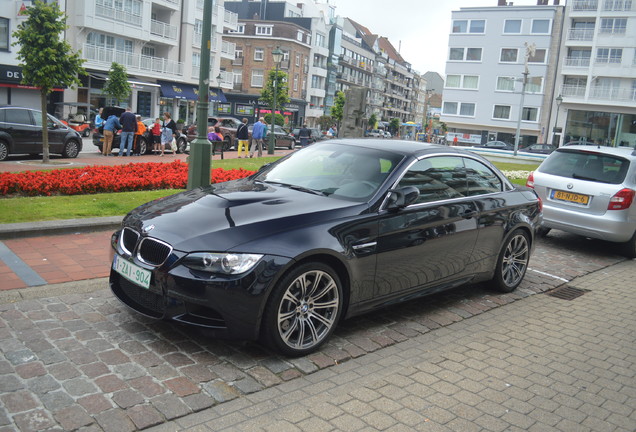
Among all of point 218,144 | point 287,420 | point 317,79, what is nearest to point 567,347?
point 287,420

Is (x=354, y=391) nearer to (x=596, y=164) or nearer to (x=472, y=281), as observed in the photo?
(x=472, y=281)

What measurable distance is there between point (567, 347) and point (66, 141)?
1812cm

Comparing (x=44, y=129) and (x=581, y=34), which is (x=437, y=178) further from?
(x=581, y=34)

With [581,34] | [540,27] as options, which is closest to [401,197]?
[581,34]

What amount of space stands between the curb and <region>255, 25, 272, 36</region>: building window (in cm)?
7185

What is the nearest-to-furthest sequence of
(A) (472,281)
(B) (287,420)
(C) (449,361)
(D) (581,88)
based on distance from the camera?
1. (B) (287,420)
2. (C) (449,361)
3. (A) (472,281)
4. (D) (581,88)

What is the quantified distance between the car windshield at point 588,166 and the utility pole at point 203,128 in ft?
18.3

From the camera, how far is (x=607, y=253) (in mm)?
9812

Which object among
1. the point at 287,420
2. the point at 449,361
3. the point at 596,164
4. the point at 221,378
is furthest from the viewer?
the point at 596,164

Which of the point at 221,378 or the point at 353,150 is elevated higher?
the point at 353,150

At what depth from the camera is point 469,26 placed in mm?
70250

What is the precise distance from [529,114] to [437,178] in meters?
66.0

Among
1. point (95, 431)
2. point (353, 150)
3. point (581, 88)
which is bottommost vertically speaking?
point (95, 431)

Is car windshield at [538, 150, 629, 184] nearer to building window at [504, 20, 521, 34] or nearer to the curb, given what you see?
the curb
